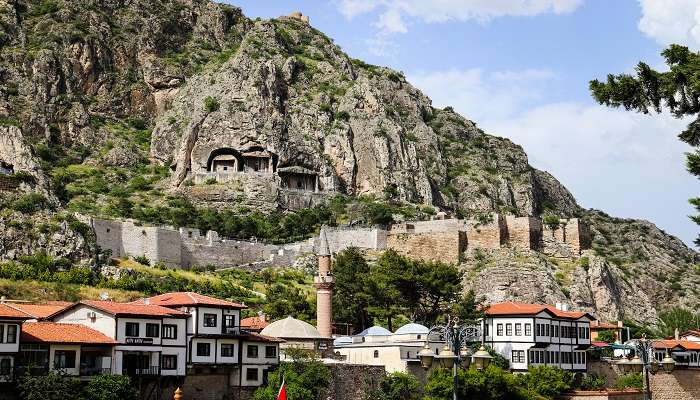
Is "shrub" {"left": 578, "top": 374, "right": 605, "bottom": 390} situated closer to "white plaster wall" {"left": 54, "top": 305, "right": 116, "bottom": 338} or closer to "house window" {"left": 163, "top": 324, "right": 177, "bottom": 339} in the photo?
"house window" {"left": 163, "top": 324, "right": 177, "bottom": 339}

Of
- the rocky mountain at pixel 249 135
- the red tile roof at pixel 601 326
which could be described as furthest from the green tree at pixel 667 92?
the rocky mountain at pixel 249 135

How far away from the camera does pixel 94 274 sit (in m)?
86.8

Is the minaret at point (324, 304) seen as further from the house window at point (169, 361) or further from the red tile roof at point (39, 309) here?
the red tile roof at point (39, 309)

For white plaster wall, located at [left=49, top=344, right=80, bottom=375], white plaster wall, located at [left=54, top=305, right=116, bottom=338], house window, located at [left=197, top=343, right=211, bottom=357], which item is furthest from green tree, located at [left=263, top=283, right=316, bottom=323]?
white plaster wall, located at [left=49, top=344, right=80, bottom=375]

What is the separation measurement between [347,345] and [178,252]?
34563 mm

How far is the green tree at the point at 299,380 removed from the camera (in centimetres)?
6125

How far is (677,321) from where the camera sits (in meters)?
109

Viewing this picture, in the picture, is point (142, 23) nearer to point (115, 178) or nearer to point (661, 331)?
point (115, 178)

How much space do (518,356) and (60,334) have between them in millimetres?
35514

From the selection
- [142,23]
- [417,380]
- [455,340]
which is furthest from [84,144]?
[455,340]

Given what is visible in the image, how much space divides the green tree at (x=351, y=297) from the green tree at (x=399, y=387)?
18214mm

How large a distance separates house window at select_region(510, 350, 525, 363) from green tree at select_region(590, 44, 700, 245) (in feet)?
149

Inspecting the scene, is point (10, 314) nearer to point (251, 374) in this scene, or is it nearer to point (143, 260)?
point (251, 374)

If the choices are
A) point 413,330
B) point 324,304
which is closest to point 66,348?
point 324,304
